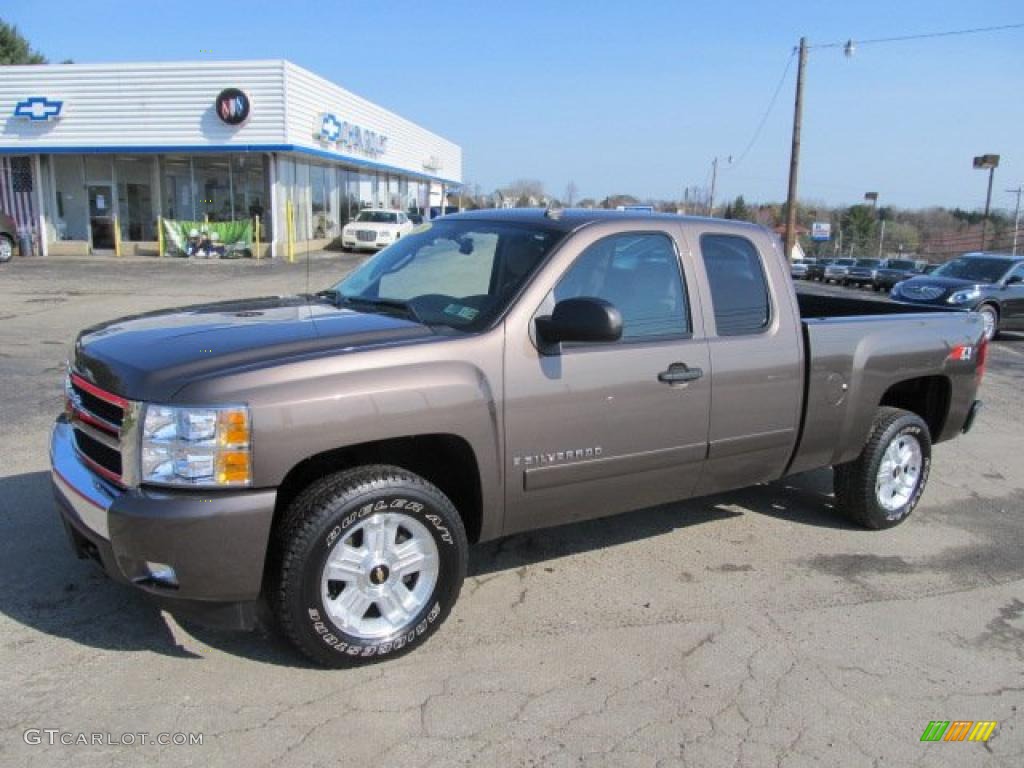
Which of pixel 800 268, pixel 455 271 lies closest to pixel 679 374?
pixel 455 271

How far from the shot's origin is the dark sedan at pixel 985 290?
1595 centimetres

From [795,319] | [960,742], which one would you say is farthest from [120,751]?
[795,319]

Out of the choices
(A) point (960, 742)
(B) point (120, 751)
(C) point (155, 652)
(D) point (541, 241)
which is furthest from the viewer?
(D) point (541, 241)

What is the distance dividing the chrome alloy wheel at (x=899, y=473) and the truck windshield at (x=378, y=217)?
28.7m

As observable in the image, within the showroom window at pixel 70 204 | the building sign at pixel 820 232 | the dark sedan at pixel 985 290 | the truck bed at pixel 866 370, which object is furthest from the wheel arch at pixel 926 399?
the building sign at pixel 820 232

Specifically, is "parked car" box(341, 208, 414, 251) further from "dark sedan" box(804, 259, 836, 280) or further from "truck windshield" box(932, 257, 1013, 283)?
"dark sedan" box(804, 259, 836, 280)

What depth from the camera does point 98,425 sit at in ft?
10.7

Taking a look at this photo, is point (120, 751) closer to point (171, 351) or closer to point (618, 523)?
point (171, 351)

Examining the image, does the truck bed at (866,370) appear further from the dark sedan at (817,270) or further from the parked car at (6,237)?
the dark sedan at (817,270)

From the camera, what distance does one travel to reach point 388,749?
285cm

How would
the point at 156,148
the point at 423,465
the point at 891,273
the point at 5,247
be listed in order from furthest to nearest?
the point at 891,273, the point at 156,148, the point at 5,247, the point at 423,465

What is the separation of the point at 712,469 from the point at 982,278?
49.9 ft

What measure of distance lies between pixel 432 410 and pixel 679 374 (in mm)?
1295

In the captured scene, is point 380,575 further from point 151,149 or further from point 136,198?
point 136,198
